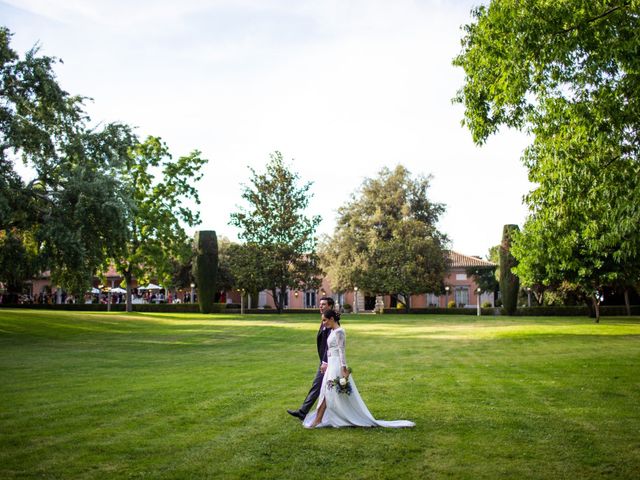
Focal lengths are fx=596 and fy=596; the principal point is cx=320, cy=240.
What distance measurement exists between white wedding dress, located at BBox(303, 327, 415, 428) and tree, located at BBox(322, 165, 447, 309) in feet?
142

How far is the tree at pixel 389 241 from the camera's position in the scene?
51.8m

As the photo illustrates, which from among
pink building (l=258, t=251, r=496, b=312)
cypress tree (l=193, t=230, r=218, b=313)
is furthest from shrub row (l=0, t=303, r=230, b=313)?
pink building (l=258, t=251, r=496, b=312)

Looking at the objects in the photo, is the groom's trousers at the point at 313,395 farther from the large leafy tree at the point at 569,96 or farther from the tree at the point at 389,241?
the tree at the point at 389,241

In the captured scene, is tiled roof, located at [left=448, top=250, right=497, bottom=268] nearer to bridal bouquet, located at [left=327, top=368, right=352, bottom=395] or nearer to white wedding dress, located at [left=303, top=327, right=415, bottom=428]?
white wedding dress, located at [left=303, top=327, right=415, bottom=428]

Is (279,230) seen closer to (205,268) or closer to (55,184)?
(205,268)

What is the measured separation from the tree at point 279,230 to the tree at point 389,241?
4.65 metres

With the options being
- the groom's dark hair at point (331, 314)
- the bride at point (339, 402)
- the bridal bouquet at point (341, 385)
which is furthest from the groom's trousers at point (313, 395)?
the groom's dark hair at point (331, 314)

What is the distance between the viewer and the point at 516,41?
1111cm

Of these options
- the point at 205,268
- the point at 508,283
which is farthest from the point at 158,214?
the point at 508,283

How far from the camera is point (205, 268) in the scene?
47.9 metres

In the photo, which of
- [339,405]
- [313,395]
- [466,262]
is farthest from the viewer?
A: [466,262]

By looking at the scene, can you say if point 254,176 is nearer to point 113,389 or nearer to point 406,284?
point 406,284

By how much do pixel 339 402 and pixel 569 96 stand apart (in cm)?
879

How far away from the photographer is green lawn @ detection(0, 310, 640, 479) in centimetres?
605
